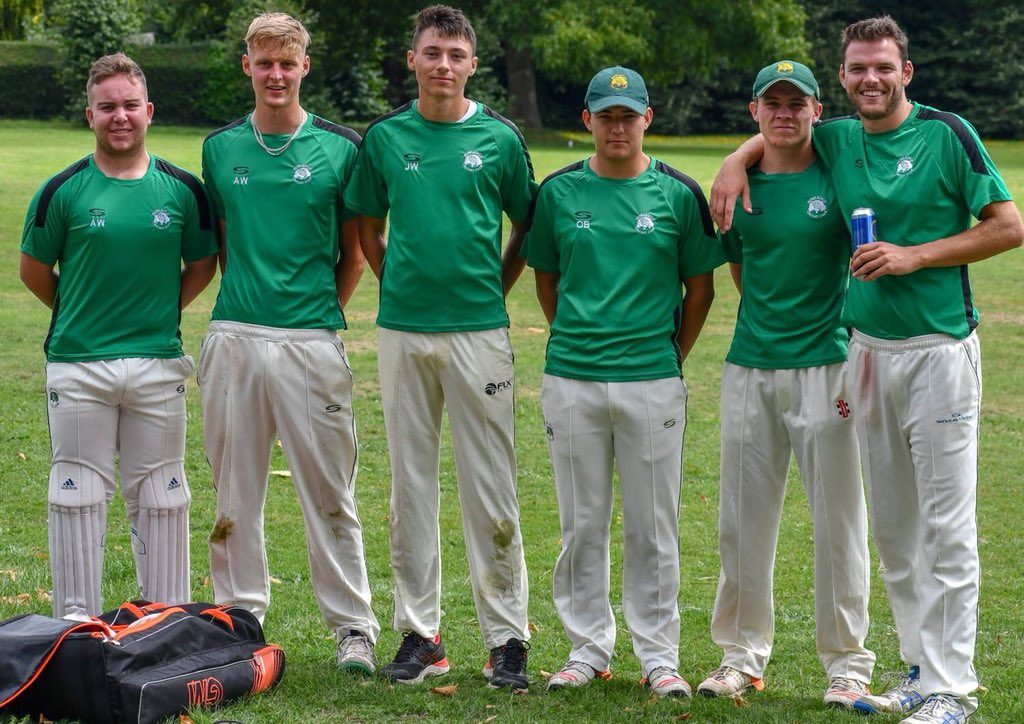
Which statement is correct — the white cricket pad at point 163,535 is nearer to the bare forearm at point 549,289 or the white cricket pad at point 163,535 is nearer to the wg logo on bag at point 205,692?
the wg logo on bag at point 205,692

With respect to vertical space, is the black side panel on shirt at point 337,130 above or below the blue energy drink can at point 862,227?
above

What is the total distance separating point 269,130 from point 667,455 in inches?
83.5

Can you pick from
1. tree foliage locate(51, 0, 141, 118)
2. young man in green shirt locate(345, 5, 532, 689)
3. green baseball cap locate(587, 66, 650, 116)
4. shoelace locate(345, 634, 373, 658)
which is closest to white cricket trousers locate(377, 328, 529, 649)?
young man in green shirt locate(345, 5, 532, 689)

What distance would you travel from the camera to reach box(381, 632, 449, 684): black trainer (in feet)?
18.5

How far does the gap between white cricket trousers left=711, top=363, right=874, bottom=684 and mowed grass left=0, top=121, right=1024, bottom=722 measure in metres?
0.27

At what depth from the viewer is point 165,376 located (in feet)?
18.5

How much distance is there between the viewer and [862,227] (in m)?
5.02

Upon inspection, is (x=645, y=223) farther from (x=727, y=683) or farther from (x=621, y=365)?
(x=727, y=683)

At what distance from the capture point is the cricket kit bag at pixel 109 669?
4844 mm

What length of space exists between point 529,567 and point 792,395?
2727mm

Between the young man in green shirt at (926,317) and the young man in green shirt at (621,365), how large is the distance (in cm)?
70

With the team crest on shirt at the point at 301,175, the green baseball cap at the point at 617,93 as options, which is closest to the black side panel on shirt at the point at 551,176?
the green baseball cap at the point at 617,93

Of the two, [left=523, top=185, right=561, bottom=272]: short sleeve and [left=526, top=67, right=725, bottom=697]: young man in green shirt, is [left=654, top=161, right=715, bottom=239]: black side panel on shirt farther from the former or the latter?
[left=523, top=185, right=561, bottom=272]: short sleeve

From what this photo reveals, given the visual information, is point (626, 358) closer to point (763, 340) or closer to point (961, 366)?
point (763, 340)
